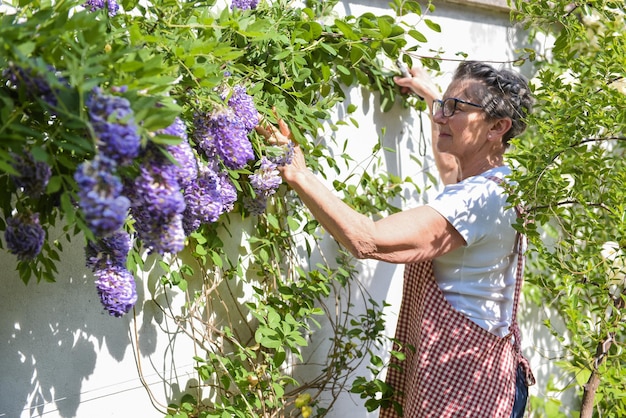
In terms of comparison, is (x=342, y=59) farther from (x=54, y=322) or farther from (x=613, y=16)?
(x=54, y=322)

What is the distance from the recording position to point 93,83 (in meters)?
1.22

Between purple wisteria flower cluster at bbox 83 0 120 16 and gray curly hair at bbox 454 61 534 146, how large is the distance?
3.84 feet

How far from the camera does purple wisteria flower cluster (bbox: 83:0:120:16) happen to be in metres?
1.71

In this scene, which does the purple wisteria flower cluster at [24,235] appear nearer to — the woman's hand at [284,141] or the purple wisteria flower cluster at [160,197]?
the purple wisteria flower cluster at [160,197]

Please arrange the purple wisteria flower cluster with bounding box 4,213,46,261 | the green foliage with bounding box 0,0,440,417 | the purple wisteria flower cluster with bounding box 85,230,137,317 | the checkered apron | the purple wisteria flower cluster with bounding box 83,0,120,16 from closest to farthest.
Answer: the green foliage with bounding box 0,0,440,417 → the purple wisteria flower cluster with bounding box 4,213,46,261 → the purple wisteria flower cluster with bounding box 85,230,137,317 → the purple wisteria flower cluster with bounding box 83,0,120,16 → the checkered apron

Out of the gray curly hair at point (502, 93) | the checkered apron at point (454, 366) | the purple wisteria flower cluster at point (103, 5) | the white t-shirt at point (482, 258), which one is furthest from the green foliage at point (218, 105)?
the white t-shirt at point (482, 258)

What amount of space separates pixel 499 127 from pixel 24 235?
61.0 inches

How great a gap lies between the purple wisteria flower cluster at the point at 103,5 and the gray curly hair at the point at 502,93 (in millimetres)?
1170

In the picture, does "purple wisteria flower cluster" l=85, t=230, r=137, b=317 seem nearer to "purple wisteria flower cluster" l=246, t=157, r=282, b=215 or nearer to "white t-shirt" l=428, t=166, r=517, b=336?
"purple wisteria flower cluster" l=246, t=157, r=282, b=215

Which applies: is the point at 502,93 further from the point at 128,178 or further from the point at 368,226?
the point at 128,178

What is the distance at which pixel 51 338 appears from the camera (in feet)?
6.88

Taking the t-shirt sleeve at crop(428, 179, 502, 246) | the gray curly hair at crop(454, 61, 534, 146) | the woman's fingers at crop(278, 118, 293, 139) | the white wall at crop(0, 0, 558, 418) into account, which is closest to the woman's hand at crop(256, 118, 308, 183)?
the woman's fingers at crop(278, 118, 293, 139)

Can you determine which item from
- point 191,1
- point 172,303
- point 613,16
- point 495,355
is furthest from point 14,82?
point 613,16

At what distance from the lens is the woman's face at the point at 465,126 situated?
247cm
